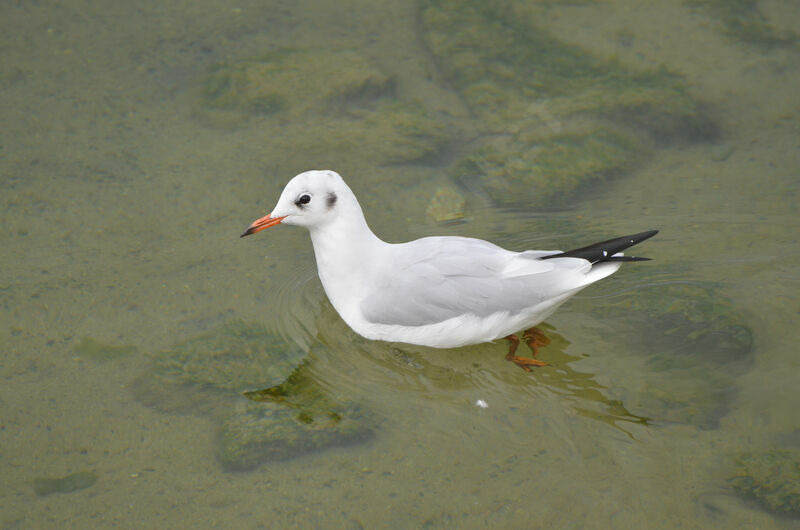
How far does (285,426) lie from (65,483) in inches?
41.2

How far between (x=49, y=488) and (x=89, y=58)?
4.21 m

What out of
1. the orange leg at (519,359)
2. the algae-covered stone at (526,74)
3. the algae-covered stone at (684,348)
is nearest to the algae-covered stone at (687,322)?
the algae-covered stone at (684,348)

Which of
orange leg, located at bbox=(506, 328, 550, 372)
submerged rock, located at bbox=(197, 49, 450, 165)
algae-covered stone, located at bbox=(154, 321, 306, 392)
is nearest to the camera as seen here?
algae-covered stone, located at bbox=(154, 321, 306, 392)

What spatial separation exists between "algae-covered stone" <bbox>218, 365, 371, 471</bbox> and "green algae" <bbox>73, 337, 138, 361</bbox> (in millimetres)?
807

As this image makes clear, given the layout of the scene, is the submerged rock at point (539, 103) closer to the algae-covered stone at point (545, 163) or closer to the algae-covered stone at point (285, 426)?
the algae-covered stone at point (545, 163)

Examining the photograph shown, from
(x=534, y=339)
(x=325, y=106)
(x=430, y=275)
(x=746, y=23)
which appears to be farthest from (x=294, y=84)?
(x=746, y=23)

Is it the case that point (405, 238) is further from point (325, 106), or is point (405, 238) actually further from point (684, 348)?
point (684, 348)

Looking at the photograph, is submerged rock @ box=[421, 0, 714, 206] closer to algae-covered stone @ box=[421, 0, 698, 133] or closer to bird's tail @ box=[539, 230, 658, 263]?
algae-covered stone @ box=[421, 0, 698, 133]

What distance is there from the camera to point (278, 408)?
4.31m

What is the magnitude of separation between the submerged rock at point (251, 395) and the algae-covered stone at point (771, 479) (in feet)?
5.82

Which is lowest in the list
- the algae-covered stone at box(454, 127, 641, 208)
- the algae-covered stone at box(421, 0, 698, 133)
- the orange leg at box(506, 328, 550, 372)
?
the orange leg at box(506, 328, 550, 372)

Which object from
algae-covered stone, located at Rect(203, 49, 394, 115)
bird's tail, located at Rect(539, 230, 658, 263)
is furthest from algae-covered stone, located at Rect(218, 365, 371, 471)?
algae-covered stone, located at Rect(203, 49, 394, 115)

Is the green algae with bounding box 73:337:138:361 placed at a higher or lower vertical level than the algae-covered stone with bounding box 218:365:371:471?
higher

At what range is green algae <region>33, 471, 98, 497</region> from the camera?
389cm
